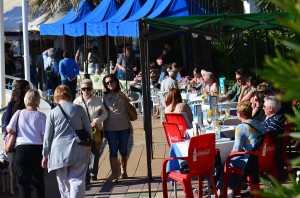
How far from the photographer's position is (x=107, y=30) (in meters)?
21.8

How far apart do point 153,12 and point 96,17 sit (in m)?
4.53

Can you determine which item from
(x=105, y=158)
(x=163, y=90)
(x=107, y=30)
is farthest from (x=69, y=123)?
(x=107, y=30)

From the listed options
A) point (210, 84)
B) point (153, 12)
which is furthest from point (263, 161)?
point (153, 12)

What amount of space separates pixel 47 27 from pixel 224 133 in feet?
52.9

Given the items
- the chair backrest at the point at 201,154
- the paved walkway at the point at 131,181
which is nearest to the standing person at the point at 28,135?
the paved walkway at the point at 131,181

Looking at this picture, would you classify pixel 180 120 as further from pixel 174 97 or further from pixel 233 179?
pixel 233 179

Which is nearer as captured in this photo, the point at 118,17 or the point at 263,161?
the point at 263,161

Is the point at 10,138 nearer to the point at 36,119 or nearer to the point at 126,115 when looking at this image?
the point at 36,119

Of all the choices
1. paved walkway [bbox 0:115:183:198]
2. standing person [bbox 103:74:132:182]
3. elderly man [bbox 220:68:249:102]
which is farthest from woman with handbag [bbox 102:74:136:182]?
elderly man [bbox 220:68:249:102]

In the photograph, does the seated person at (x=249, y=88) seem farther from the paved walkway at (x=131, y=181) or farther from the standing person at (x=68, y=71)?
the standing person at (x=68, y=71)

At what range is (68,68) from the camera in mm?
23172

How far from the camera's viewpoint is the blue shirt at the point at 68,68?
2306cm

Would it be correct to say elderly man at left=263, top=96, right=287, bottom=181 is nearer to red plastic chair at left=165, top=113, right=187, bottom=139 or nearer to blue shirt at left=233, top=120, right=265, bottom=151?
blue shirt at left=233, top=120, right=265, bottom=151

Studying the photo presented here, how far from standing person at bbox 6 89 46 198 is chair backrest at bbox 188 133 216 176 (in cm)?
176
